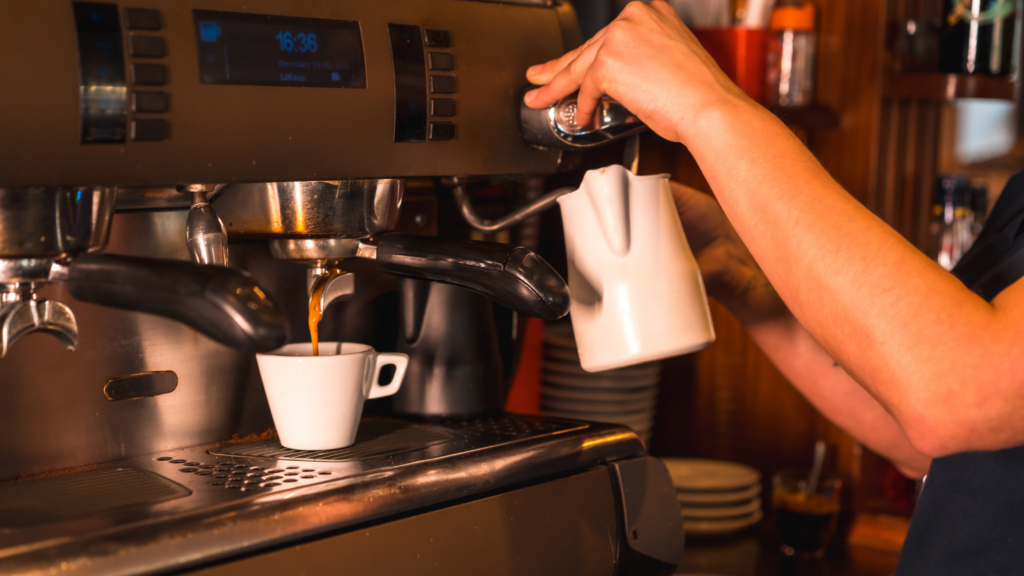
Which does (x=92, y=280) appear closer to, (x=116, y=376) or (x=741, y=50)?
(x=116, y=376)

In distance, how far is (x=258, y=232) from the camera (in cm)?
63

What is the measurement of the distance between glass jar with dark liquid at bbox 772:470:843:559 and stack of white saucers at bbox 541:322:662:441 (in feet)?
0.94

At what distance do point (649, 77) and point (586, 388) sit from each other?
853 millimetres

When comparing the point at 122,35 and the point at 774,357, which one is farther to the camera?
the point at 774,357

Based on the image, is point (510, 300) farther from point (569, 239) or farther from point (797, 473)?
point (797, 473)

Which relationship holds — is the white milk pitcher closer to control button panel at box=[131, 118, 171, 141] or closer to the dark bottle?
control button panel at box=[131, 118, 171, 141]

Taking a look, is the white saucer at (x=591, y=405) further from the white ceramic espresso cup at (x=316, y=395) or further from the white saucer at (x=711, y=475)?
the white ceramic espresso cup at (x=316, y=395)

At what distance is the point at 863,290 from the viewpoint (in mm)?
537

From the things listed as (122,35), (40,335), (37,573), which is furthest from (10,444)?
(122,35)

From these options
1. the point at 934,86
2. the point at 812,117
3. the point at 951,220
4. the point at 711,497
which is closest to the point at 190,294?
the point at 711,497

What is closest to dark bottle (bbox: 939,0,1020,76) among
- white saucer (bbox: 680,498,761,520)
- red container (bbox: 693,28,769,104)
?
red container (bbox: 693,28,769,104)

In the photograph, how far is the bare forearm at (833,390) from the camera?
2.96 feet

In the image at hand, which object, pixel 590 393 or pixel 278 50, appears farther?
pixel 590 393

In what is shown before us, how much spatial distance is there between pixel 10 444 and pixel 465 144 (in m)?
0.35
